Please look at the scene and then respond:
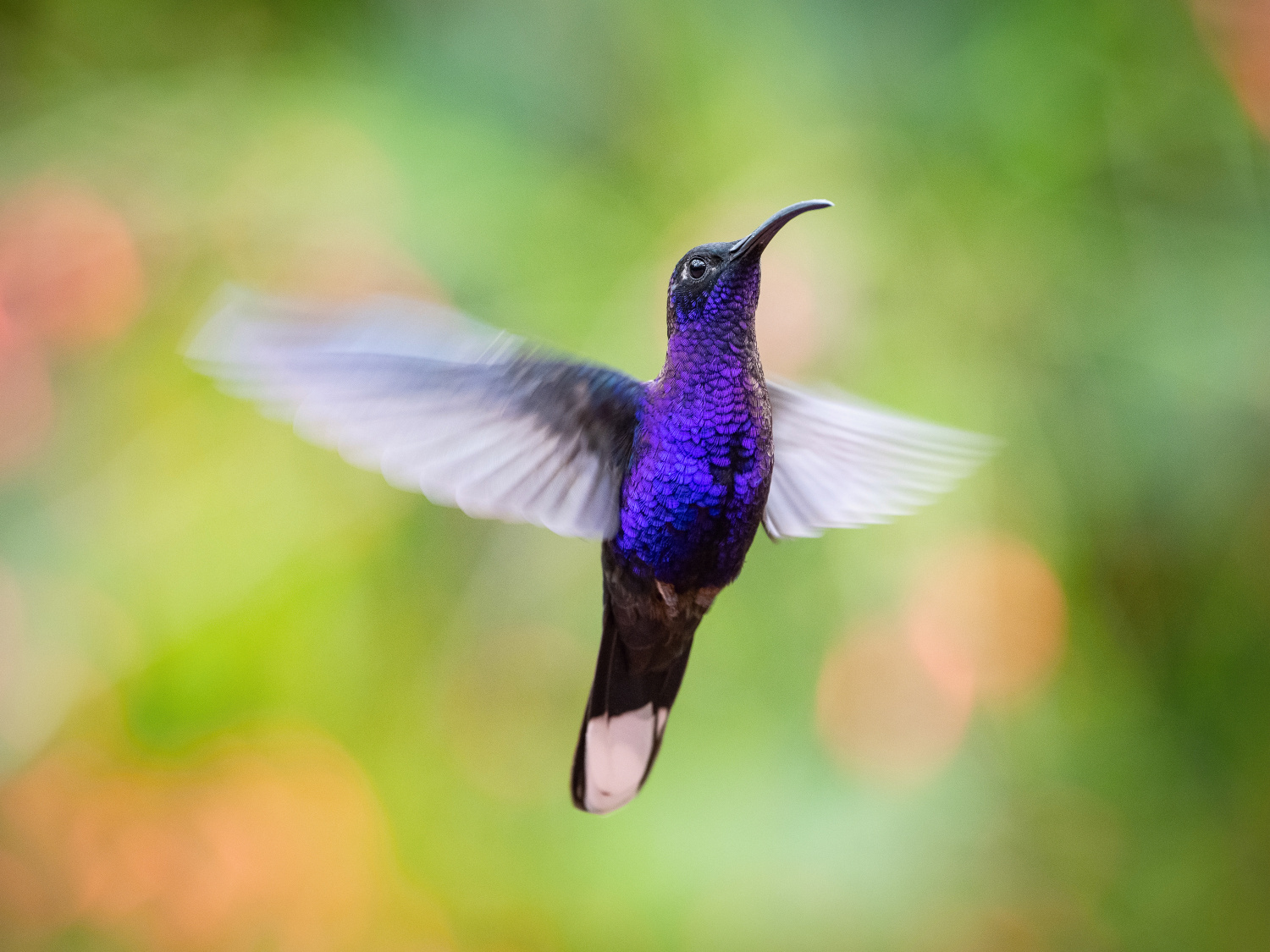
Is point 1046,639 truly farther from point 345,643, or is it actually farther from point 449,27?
point 449,27

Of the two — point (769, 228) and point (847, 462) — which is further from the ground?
point (769, 228)

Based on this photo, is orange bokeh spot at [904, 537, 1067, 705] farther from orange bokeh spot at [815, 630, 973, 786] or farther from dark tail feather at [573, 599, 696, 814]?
dark tail feather at [573, 599, 696, 814]

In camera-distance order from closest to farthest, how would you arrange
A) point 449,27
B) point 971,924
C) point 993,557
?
point 993,557, point 971,924, point 449,27

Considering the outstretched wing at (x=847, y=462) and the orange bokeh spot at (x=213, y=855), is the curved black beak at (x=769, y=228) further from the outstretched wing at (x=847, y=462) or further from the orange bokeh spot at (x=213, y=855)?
the orange bokeh spot at (x=213, y=855)

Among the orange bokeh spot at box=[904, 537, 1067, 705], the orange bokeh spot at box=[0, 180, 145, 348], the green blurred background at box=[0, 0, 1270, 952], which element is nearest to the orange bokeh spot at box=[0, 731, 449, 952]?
the green blurred background at box=[0, 0, 1270, 952]

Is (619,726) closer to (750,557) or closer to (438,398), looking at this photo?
(438,398)

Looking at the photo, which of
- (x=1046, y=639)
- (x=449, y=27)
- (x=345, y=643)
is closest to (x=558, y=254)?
(x=449, y=27)

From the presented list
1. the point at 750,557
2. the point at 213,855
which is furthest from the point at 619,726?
the point at 213,855
